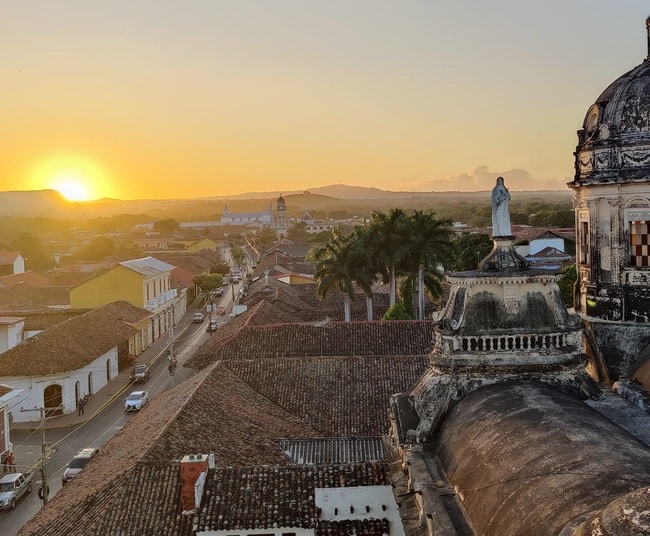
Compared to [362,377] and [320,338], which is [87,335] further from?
[362,377]

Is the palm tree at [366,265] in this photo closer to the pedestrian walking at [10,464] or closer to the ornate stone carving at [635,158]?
the pedestrian walking at [10,464]

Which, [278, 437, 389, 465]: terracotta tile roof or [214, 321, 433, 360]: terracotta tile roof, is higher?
[214, 321, 433, 360]: terracotta tile roof

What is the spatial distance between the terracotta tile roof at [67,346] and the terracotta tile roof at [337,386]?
39.0ft

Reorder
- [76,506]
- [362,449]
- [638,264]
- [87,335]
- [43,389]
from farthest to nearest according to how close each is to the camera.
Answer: [87,335] < [43,389] < [362,449] < [638,264] < [76,506]

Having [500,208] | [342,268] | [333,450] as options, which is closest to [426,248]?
[342,268]

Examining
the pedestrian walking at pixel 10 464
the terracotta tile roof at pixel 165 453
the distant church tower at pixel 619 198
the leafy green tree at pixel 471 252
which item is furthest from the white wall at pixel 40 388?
the leafy green tree at pixel 471 252

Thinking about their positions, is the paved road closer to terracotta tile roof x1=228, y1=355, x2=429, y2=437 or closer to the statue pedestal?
terracotta tile roof x1=228, y1=355, x2=429, y2=437

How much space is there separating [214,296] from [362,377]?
49117mm

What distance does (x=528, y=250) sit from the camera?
245ft

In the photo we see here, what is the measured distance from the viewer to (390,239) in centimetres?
3950

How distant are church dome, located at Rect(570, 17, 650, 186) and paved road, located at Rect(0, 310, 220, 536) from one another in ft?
62.9

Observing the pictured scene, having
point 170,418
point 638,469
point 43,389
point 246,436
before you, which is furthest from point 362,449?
point 43,389

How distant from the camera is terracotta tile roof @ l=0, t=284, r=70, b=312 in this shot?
52.7 m

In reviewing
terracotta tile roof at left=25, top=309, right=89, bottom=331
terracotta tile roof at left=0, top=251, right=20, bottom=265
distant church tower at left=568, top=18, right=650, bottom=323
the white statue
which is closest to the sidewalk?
terracotta tile roof at left=25, top=309, right=89, bottom=331
